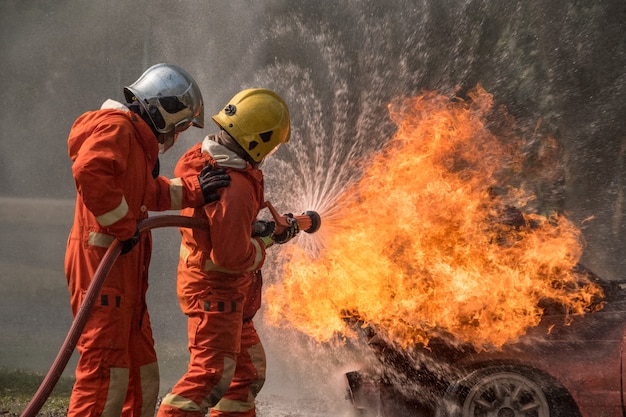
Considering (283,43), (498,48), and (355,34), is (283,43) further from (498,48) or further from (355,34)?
(498,48)

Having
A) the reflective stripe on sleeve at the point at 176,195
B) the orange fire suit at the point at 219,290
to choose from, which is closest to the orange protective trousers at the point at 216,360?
the orange fire suit at the point at 219,290

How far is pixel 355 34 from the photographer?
36.7 feet

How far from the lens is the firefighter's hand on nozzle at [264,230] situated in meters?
4.86

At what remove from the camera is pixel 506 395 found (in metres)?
5.09

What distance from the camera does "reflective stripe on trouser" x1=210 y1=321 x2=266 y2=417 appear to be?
→ 4766 mm

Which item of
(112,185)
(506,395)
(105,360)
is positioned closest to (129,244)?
(112,185)

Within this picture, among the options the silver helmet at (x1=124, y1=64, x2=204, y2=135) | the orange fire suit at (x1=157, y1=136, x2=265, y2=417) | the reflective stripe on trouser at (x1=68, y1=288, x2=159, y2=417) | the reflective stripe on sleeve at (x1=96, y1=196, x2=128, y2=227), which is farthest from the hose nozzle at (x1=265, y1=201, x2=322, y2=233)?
the reflective stripe on sleeve at (x1=96, y1=196, x2=128, y2=227)

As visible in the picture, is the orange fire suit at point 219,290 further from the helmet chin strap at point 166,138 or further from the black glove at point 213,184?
the helmet chin strap at point 166,138

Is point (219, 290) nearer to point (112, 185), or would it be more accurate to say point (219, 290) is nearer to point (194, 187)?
point (194, 187)

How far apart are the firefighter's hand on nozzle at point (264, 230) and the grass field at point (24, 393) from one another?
8.74ft

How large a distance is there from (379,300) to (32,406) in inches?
99.4

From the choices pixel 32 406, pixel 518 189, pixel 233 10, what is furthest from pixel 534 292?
pixel 233 10

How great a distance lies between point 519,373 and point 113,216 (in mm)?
2975

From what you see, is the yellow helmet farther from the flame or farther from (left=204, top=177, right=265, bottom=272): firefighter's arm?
the flame
